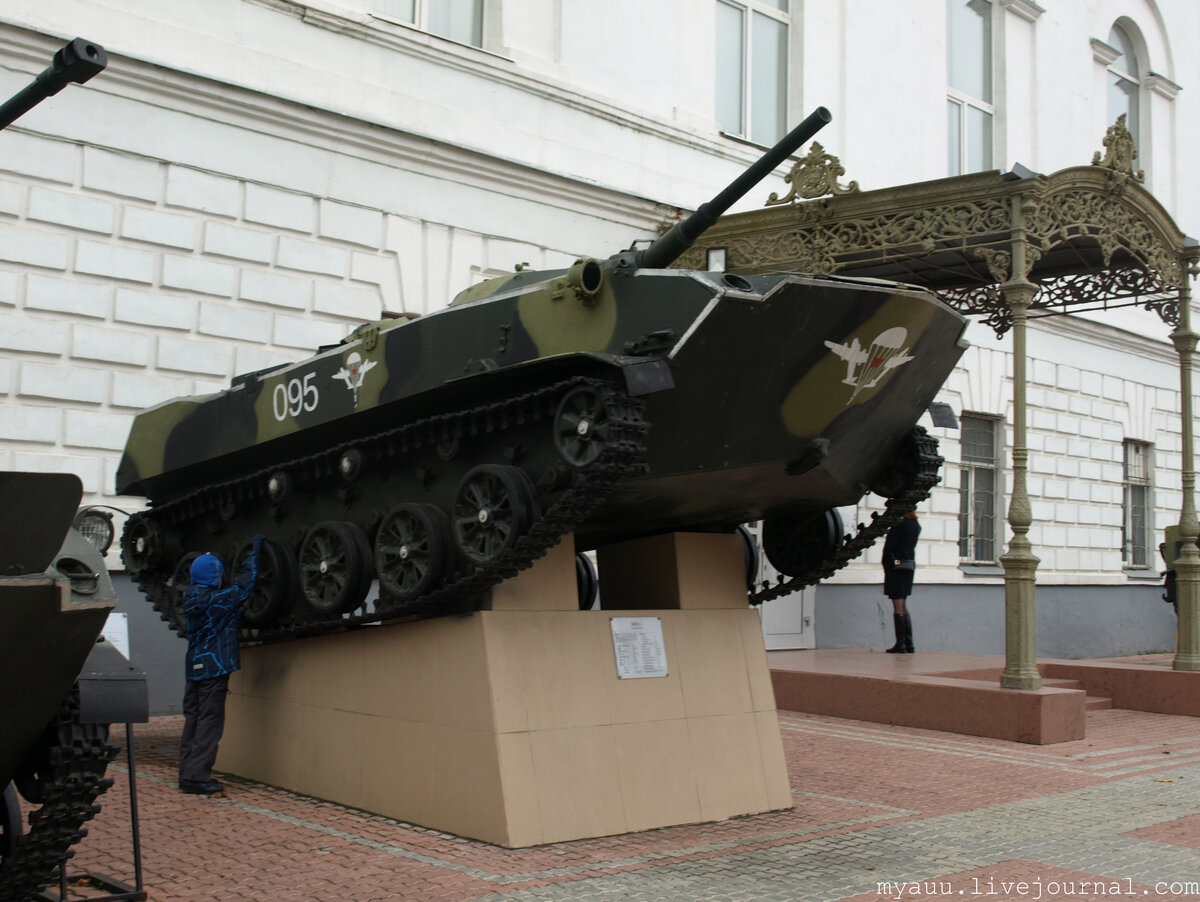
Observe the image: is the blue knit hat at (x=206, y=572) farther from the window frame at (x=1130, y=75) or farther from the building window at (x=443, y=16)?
the window frame at (x=1130, y=75)

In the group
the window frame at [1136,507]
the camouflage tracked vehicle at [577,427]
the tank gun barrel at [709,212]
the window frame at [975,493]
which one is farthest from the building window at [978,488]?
the tank gun barrel at [709,212]

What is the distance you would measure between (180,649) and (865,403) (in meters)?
6.73

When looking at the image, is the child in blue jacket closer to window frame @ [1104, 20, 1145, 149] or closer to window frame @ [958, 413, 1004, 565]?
window frame @ [958, 413, 1004, 565]

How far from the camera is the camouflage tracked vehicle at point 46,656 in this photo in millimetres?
4371

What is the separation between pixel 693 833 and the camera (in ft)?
22.9

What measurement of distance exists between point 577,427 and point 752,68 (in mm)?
11866

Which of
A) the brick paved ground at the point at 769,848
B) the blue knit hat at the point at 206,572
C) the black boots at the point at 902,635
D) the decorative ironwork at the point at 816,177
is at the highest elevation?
the decorative ironwork at the point at 816,177

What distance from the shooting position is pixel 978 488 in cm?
1881

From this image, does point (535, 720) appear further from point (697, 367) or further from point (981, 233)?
point (981, 233)

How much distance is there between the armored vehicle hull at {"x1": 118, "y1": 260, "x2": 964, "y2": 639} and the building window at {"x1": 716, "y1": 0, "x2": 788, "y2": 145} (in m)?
9.59

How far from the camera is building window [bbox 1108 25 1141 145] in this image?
2273 cm

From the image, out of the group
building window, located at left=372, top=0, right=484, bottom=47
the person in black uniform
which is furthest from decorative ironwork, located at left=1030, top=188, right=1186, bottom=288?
building window, located at left=372, top=0, right=484, bottom=47

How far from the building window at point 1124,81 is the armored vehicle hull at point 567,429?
57.6 feet

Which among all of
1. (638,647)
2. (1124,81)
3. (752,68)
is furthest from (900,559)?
(1124,81)
